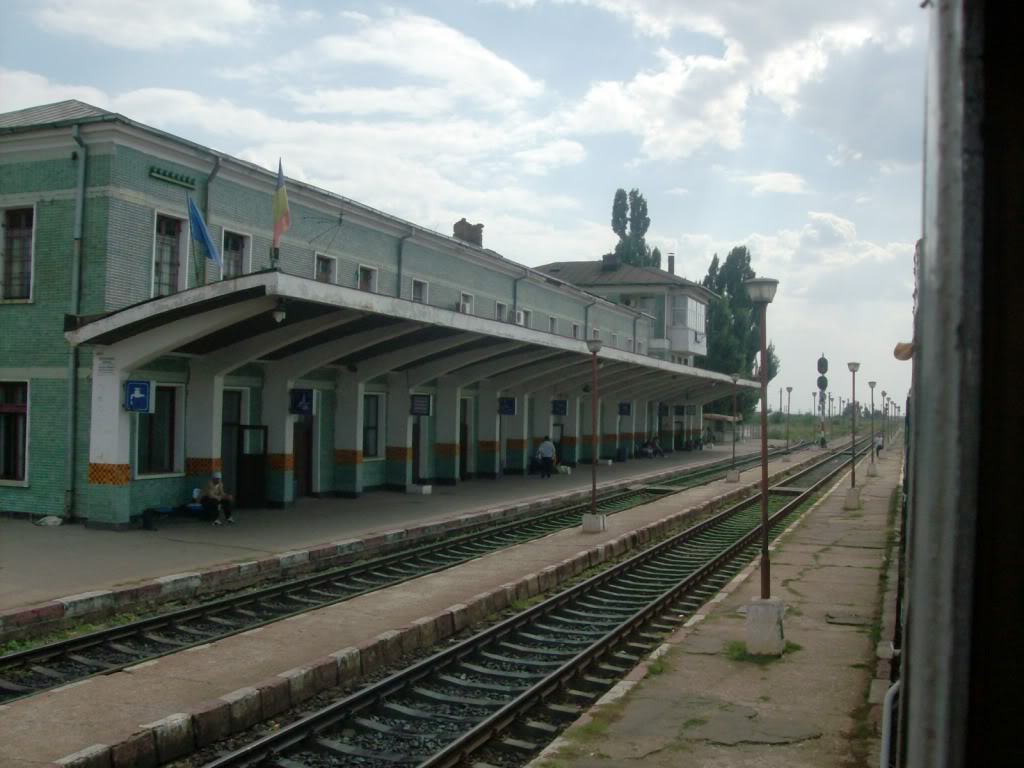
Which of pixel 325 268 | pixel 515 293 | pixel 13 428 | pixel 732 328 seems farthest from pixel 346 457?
pixel 732 328

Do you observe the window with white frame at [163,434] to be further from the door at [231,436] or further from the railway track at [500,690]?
the railway track at [500,690]

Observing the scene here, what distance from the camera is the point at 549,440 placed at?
32.0m

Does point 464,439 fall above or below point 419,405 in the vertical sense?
below

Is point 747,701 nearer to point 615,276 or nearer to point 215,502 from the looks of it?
point 215,502

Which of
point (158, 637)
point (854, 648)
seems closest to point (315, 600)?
point (158, 637)

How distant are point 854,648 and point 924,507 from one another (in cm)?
877

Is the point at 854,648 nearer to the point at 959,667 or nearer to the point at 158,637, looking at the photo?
the point at 158,637

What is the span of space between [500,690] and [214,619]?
3982 millimetres

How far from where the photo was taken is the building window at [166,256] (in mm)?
17553

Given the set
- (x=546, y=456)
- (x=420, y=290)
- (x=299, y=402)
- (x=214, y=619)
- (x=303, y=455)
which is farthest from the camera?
(x=546, y=456)

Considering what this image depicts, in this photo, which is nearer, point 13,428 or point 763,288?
point 763,288

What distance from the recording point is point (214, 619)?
10.5 metres

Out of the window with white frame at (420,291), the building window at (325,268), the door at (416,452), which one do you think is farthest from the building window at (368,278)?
the door at (416,452)

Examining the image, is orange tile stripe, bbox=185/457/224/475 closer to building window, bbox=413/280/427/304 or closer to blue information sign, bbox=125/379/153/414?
blue information sign, bbox=125/379/153/414
